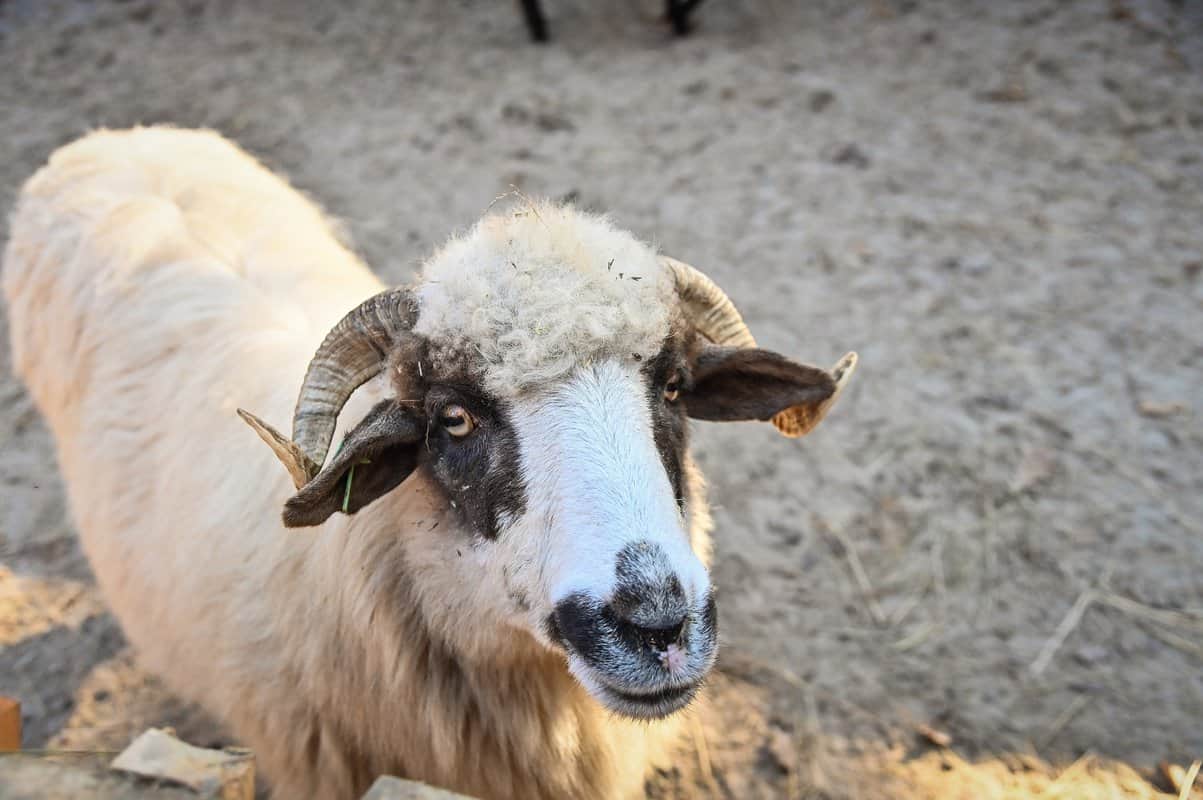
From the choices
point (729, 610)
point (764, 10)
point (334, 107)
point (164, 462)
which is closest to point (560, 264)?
point (164, 462)

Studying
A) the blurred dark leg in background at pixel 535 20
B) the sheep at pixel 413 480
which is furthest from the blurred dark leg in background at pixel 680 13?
the sheep at pixel 413 480

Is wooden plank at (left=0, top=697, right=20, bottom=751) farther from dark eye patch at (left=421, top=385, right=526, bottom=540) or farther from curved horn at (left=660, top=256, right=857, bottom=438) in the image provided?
curved horn at (left=660, top=256, right=857, bottom=438)

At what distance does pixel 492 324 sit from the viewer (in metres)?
2.23

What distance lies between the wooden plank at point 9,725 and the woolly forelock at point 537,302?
4.17 feet

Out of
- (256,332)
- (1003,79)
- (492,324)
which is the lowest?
(1003,79)

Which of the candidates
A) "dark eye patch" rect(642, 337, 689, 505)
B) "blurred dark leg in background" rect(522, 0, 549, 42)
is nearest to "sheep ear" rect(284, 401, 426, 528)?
"dark eye patch" rect(642, 337, 689, 505)

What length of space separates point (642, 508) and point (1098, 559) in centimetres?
325

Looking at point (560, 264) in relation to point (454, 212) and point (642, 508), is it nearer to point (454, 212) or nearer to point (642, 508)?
point (642, 508)

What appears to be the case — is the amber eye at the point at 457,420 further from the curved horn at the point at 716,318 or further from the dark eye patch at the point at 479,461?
the curved horn at the point at 716,318

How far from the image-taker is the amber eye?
7.56ft

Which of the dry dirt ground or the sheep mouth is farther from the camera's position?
the dry dirt ground

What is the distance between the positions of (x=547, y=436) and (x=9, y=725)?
1402mm

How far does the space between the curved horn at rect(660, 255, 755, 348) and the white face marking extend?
53 cm

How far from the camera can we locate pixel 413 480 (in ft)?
8.23
